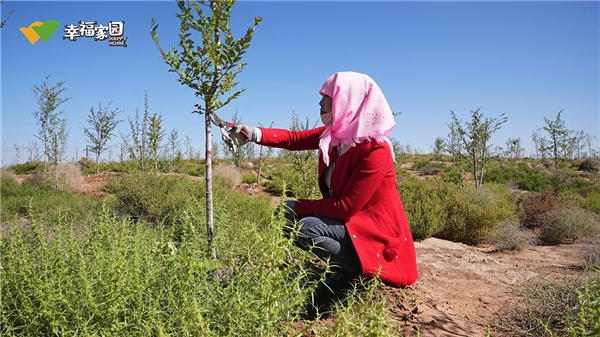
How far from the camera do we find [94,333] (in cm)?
201

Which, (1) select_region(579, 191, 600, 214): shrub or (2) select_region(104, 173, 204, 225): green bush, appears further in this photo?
(1) select_region(579, 191, 600, 214): shrub

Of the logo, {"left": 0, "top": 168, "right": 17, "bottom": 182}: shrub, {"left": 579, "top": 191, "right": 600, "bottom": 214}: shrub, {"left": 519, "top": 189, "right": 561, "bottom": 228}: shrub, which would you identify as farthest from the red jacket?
{"left": 0, "top": 168, "right": 17, "bottom": 182}: shrub

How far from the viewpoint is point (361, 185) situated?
298cm

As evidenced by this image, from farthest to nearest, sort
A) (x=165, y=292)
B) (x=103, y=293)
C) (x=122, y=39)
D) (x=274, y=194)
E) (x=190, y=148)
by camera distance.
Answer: (x=190, y=148)
(x=274, y=194)
(x=122, y=39)
(x=165, y=292)
(x=103, y=293)

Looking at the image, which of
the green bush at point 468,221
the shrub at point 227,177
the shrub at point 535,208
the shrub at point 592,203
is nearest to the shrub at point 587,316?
the green bush at point 468,221

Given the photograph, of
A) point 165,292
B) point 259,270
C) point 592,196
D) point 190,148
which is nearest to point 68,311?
point 165,292

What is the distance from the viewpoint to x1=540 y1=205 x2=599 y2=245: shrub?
7801mm

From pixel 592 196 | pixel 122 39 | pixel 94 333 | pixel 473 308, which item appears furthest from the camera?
pixel 592 196

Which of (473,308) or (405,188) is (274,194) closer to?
(405,188)

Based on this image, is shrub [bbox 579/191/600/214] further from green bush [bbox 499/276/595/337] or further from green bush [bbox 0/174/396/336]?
green bush [bbox 0/174/396/336]

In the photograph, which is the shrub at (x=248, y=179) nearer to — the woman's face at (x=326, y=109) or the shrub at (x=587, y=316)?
the woman's face at (x=326, y=109)

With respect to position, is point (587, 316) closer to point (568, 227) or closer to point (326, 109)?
point (326, 109)

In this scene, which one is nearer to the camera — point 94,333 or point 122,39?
point 94,333

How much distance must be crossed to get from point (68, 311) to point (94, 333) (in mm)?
198
